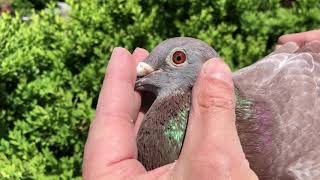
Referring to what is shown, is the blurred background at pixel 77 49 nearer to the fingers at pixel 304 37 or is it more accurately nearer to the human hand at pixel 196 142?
the fingers at pixel 304 37

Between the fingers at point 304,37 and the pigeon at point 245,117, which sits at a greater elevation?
the fingers at point 304,37

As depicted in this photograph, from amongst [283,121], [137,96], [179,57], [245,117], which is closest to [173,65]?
[179,57]

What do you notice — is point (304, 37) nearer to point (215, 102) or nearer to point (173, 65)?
point (173, 65)

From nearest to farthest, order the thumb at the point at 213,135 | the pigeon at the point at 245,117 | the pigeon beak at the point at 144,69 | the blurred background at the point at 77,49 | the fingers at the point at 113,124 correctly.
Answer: the thumb at the point at 213,135
the fingers at the point at 113,124
the pigeon at the point at 245,117
the pigeon beak at the point at 144,69
the blurred background at the point at 77,49

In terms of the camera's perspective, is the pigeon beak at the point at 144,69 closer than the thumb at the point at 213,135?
No

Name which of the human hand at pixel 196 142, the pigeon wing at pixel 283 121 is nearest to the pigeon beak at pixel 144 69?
the human hand at pixel 196 142

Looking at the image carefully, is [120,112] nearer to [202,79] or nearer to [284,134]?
[202,79]

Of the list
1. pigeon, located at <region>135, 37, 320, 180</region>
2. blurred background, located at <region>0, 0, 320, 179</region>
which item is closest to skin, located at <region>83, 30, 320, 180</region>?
pigeon, located at <region>135, 37, 320, 180</region>

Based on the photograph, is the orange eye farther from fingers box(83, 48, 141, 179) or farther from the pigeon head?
fingers box(83, 48, 141, 179)
